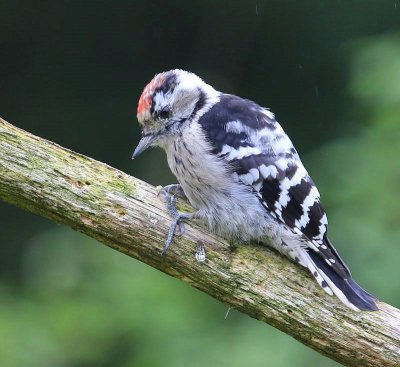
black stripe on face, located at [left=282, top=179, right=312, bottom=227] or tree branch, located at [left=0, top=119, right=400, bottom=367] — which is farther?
black stripe on face, located at [left=282, top=179, right=312, bottom=227]

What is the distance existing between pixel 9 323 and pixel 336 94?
3.12 m

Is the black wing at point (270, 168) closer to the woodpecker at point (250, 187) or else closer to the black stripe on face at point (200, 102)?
the woodpecker at point (250, 187)

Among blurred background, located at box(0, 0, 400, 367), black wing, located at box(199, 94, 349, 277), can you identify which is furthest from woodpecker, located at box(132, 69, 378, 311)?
blurred background, located at box(0, 0, 400, 367)

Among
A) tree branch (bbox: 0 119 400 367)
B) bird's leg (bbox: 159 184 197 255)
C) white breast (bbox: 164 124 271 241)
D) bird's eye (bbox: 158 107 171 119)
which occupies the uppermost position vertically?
bird's eye (bbox: 158 107 171 119)

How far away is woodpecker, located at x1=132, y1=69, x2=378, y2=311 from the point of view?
3.59m

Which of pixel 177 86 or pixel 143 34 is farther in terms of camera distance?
pixel 143 34

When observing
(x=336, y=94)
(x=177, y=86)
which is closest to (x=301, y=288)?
(x=177, y=86)

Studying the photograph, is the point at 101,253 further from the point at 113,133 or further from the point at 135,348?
the point at 113,133

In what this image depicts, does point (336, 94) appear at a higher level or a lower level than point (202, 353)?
higher

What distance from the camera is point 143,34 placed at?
6949mm

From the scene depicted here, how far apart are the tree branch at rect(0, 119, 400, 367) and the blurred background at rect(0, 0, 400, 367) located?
1057 millimetres

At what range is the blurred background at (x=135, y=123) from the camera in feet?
15.3

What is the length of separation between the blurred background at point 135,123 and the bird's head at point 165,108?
1.05 meters

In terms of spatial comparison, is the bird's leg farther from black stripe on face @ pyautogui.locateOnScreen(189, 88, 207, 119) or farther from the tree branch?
black stripe on face @ pyautogui.locateOnScreen(189, 88, 207, 119)
